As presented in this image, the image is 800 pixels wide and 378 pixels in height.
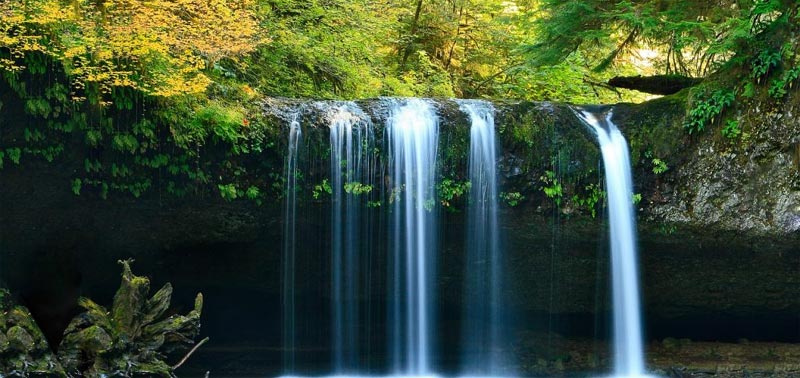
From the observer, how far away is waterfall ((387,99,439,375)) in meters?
8.32

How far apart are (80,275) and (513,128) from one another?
566cm

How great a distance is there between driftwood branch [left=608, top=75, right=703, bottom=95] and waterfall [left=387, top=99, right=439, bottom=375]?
3.56 metres

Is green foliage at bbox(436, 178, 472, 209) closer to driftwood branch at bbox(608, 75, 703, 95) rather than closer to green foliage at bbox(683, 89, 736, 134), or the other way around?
green foliage at bbox(683, 89, 736, 134)

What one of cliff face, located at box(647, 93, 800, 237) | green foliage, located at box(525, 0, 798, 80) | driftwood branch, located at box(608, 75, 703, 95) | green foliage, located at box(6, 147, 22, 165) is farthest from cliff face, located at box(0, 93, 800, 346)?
driftwood branch, located at box(608, 75, 703, 95)

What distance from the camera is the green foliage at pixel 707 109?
8203mm

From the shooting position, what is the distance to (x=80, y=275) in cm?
864

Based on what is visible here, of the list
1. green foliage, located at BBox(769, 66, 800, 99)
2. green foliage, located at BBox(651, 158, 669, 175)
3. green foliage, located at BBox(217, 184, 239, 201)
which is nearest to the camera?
green foliage, located at BBox(769, 66, 800, 99)

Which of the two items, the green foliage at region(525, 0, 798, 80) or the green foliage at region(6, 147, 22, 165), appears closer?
the green foliage at region(6, 147, 22, 165)

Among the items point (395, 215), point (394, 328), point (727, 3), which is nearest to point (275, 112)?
point (395, 215)

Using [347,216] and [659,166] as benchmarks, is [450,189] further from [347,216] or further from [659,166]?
[659,166]

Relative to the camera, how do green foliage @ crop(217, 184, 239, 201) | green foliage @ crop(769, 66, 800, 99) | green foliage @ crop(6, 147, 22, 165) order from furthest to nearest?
green foliage @ crop(217, 184, 239, 201), green foliage @ crop(769, 66, 800, 99), green foliage @ crop(6, 147, 22, 165)

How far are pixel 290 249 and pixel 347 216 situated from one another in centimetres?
84

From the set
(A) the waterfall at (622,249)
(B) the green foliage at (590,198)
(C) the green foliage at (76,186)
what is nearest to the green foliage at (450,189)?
(B) the green foliage at (590,198)

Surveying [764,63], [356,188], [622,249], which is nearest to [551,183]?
[622,249]
